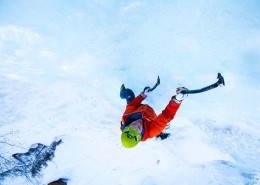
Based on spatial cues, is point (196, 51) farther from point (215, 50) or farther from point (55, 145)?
point (55, 145)

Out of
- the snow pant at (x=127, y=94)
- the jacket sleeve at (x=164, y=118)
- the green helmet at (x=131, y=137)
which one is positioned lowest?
the green helmet at (x=131, y=137)

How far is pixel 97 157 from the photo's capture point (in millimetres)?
8016

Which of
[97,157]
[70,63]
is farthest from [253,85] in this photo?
[97,157]

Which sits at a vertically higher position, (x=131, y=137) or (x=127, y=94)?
(x=127, y=94)

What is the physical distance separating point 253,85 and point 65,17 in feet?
14.3

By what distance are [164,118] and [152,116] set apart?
1.92 feet

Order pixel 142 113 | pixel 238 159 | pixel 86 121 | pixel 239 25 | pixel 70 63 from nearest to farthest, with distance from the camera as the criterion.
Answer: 1. pixel 142 113
2. pixel 239 25
3. pixel 70 63
4. pixel 238 159
5. pixel 86 121

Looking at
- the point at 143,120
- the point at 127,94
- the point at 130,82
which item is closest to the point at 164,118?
the point at 143,120

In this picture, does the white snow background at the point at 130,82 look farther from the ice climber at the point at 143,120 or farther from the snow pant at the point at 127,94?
the ice climber at the point at 143,120

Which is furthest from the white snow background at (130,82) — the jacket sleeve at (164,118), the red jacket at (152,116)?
the jacket sleeve at (164,118)

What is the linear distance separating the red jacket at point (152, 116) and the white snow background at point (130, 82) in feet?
4.39

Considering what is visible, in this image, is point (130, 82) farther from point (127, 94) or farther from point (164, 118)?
point (164, 118)

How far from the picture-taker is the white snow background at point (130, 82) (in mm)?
5453

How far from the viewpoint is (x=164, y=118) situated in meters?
4.02
